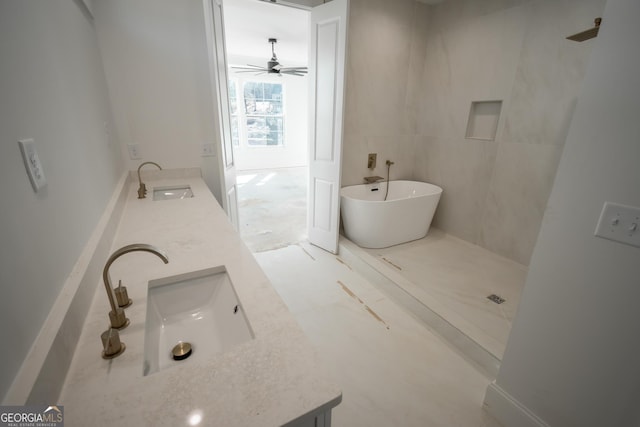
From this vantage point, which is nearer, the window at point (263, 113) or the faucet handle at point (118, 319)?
the faucet handle at point (118, 319)

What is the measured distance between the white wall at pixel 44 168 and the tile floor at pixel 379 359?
133cm

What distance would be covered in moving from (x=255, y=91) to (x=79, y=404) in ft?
24.4

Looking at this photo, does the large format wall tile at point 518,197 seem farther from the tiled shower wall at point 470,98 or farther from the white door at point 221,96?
the white door at point 221,96

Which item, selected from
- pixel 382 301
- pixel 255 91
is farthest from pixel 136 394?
pixel 255 91

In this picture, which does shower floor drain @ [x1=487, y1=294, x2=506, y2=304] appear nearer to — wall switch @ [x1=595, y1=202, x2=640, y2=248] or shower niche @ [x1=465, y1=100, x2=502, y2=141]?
wall switch @ [x1=595, y1=202, x2=640, y2=248]

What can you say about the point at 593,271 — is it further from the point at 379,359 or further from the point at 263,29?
the point at 263,29

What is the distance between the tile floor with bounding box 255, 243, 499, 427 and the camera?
4.60 feet

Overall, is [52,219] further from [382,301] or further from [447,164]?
[447,164]

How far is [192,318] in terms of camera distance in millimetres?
1008

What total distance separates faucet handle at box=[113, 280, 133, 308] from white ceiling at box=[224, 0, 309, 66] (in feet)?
9.77

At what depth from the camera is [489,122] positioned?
2699 mm

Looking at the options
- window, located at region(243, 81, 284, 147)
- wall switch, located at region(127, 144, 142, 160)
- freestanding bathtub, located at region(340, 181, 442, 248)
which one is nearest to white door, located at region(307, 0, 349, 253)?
freestanding bathtub, located at region(340, 181, 442, 248)

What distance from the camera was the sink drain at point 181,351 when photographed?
840 mm

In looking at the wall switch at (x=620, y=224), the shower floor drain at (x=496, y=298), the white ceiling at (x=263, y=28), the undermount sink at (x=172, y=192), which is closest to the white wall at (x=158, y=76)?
the undermount sink at (x=172, y=192)
